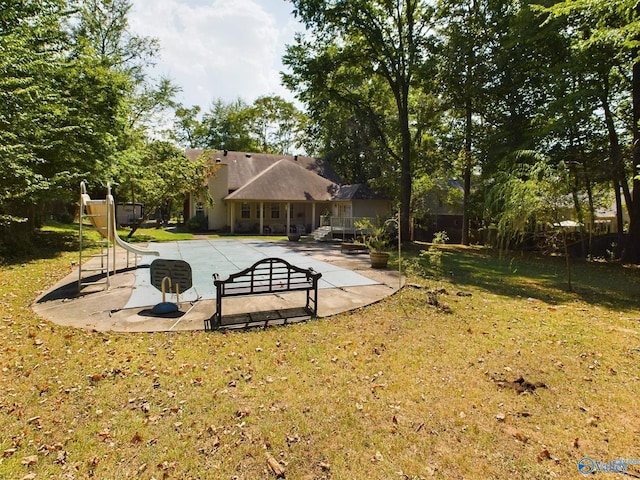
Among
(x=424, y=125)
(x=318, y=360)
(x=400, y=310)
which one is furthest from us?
(x=424, y=125)

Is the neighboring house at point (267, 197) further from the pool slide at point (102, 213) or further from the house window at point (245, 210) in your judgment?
the pool slide at point (102, 213)

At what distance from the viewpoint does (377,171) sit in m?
33.5

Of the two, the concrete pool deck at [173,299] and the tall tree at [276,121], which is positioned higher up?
the tall tree at [276,121]

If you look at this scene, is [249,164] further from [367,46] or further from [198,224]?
[367,46]

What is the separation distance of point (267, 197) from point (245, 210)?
3.56 metres

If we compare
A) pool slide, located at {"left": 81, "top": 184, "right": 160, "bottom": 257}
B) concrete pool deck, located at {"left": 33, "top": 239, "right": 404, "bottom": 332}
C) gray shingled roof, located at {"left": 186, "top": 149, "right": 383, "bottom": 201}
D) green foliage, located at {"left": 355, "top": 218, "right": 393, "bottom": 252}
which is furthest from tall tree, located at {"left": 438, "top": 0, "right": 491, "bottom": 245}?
pool slide, located at {"left": 81, "top": 184, "right": 160, "bottom": 257}

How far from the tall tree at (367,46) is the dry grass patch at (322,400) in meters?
16.0

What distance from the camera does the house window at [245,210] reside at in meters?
29.3

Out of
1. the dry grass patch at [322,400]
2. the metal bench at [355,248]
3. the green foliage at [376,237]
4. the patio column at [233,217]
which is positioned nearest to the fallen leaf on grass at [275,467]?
the dry grass patch at [322,400]

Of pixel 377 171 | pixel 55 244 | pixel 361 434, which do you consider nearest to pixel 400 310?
pixel 361 434

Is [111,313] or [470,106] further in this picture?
[470,106]

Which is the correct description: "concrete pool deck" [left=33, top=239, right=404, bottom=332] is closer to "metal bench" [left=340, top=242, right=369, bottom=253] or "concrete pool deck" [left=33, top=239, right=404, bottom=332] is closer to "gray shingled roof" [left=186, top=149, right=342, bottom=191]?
"metal bench" [left=340, top=242, right=369, bottom=253]

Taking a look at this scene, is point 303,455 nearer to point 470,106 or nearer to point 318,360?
point 318,360

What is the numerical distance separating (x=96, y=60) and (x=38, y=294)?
12.1 meters
